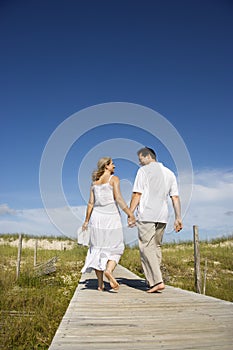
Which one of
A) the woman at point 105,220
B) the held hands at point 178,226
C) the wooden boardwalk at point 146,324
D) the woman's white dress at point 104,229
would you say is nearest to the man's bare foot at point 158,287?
the wooden boardwalk at point 146,324

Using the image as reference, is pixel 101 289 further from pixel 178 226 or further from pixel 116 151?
pixel 116 151

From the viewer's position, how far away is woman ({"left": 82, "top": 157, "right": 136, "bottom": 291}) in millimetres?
4852

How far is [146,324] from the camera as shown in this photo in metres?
3.00

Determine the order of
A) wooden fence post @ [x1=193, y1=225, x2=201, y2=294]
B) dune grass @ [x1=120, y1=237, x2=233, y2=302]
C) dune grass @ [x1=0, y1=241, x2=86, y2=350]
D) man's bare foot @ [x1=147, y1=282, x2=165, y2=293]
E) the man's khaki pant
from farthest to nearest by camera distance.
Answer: dune grass @ [x1=120, y1=237, x2=233, y2=302]
wooden fence post @ [x1=193, y1=225, x2=201, y2=294]
dune grass @ [x1=0, y1=241, x2=86, y2=350]
man's bare foot @ [x1=147, y1=282, x2=165, y2=293]
the man's khaki pant

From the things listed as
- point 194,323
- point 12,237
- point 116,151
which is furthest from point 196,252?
point 12,237

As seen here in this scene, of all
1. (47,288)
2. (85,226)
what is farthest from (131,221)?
(47,288)

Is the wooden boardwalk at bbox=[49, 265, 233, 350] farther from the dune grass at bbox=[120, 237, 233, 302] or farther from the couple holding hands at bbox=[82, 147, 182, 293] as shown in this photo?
the dune grass at bbox=[120, 237, 233, 302]

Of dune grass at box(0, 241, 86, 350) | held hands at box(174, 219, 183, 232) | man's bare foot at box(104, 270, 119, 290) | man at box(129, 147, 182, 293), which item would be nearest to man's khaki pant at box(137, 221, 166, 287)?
man at box(129, 147, 182, 293)

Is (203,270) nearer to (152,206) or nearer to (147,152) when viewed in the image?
(152,206)

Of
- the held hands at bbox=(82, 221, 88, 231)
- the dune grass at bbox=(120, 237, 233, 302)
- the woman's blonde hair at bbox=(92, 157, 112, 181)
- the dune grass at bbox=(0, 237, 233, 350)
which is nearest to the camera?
the woman's blonde hair at bbox=(92, 157, 112, 181)

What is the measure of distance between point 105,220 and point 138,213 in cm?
49

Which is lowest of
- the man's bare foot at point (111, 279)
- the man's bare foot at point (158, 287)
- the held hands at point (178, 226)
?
the man's bare foot at point (158, 287)

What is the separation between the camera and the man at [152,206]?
15.5 feet

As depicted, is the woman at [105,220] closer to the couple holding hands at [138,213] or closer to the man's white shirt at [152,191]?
the couple holding hands at [138,213]
